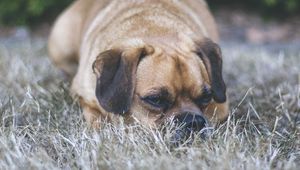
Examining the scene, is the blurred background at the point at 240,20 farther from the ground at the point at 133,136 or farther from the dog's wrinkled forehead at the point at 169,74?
the dog's wrinkled forehead at the point at 169,74

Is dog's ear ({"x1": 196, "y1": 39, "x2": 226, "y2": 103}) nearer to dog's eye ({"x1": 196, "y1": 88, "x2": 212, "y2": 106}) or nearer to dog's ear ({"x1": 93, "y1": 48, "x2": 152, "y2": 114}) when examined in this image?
dog's eye ({"x1": 196, "y1": 88, "x2": 212, "y2": 106})

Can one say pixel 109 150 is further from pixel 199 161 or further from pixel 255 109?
pixel 255 109

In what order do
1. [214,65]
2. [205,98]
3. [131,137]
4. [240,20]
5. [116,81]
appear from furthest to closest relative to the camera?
[240,20] < [214,65] < [205,98] < [116,81] < [131,137]

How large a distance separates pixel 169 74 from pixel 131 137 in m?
0.51

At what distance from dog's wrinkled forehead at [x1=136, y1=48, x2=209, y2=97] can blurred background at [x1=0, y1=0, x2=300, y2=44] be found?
5115mm

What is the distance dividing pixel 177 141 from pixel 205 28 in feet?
5.70

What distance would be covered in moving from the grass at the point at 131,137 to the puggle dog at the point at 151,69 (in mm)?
135

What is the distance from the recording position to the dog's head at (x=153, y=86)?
4109mm

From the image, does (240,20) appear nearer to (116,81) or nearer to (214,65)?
(214,65)

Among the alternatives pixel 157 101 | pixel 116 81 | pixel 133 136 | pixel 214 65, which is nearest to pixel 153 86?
pixel 157 101

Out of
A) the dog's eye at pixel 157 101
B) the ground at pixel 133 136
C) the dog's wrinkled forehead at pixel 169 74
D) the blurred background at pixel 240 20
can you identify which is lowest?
the blurred background at pixel 240 20

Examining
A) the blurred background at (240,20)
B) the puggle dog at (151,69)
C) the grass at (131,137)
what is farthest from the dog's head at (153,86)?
Answer: the blurred background at (240,20)

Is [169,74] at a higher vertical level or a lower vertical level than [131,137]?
higher

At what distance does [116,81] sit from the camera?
4.14 metres
